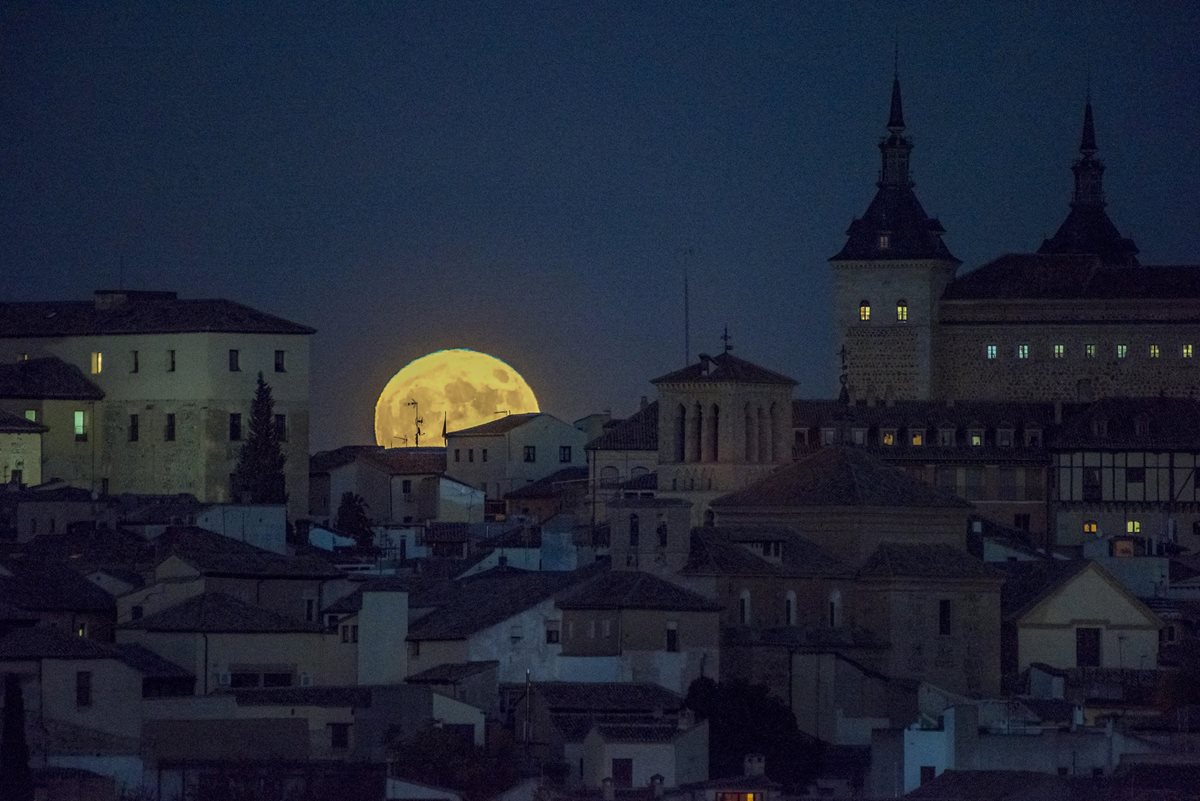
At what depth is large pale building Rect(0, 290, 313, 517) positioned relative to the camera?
110 meters

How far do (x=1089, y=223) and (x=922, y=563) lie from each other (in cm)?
5690

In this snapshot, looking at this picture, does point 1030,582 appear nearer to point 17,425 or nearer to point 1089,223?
point 17,425

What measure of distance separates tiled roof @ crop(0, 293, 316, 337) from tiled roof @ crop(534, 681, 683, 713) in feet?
114

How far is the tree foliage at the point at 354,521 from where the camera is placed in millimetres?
105750

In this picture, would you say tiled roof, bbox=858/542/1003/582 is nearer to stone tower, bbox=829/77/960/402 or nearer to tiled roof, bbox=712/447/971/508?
tiled roof, bbox=712/447/971/508

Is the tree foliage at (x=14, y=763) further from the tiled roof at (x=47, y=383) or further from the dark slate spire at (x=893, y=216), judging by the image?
the dark slate spire at (x=893, y=216)

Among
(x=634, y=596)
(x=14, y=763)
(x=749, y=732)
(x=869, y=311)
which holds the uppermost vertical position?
(x=869, y=311)

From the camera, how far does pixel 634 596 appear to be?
7881 cm

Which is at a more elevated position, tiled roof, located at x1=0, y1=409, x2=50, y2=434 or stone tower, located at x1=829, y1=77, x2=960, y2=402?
stone tower, located at x1=829, y1=77, x2=960, y2=402

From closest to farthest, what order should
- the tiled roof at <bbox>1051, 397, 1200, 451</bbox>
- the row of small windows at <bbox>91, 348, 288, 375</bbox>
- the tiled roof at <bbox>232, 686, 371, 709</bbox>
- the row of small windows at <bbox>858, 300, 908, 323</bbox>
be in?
the tiled roof at <bbox>232, 686, 371, 709</bbox> → the row of small windows at <bbox>91, 348, 288, 375</bbox> → the tiled roof at <bbox>1051, 397, 1200, 451</bbox> → the row of small windows at <bbox>858, 300, 908, 323</bbox>

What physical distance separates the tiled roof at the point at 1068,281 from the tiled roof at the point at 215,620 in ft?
178

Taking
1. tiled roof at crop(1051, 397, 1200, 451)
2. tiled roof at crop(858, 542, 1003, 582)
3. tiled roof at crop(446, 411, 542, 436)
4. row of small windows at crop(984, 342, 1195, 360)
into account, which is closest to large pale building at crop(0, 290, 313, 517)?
tiled roof at crop(446, 411, 542, 436)

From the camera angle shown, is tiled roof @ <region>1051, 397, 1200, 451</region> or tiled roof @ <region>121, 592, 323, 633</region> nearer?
tiled roof @ <region>121, 592, 323, 633</region>

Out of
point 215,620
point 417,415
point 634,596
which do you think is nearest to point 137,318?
point 417,415
